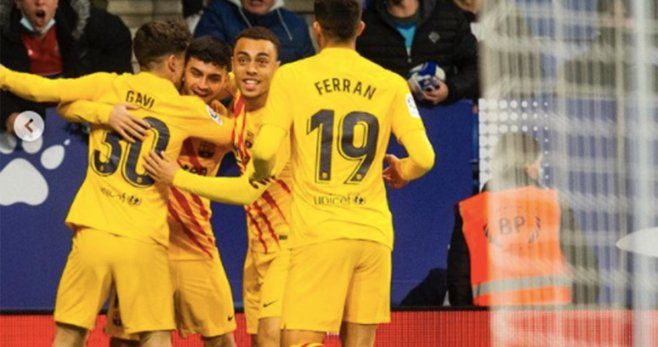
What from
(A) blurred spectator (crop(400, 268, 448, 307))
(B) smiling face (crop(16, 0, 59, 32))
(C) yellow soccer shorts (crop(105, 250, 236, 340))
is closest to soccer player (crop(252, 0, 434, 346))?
(C) yellow soccer shorts (crop(105, 250, 236, 340))

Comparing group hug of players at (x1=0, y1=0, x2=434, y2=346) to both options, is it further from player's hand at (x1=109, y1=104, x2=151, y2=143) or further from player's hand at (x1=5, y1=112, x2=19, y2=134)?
player's hand at (x1=5, y1=112, x2=19, y2=134)

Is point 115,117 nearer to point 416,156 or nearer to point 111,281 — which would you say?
point 111,281

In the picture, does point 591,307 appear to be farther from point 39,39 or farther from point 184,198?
point 39,39

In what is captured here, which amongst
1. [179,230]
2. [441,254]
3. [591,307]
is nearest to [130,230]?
[179,230]

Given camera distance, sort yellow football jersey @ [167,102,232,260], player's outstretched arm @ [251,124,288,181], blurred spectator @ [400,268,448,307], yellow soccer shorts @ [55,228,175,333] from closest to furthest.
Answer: player's outstretched arm @ [251,124,288,181]
yellow soccer shorts @ [55,228,175,333]
yellow football jersey @ [167,102,232,260]
blurred spectator @ [400,268,448,307]

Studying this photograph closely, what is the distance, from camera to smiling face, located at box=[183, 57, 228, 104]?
26.0 feet

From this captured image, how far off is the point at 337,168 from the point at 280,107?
349 millimetres

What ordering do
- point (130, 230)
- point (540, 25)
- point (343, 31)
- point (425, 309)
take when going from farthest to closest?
point (425, 309) < point (130, 230) < point (343, 31) < point (540, 25)

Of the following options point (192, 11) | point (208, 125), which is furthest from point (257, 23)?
point (208, 125)

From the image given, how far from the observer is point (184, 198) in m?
7.97

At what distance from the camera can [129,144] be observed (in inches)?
292

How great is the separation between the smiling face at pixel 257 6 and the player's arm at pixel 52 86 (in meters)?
2.35

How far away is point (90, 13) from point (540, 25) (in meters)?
4.47

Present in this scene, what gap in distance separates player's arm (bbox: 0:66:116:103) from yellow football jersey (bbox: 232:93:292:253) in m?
0.69
